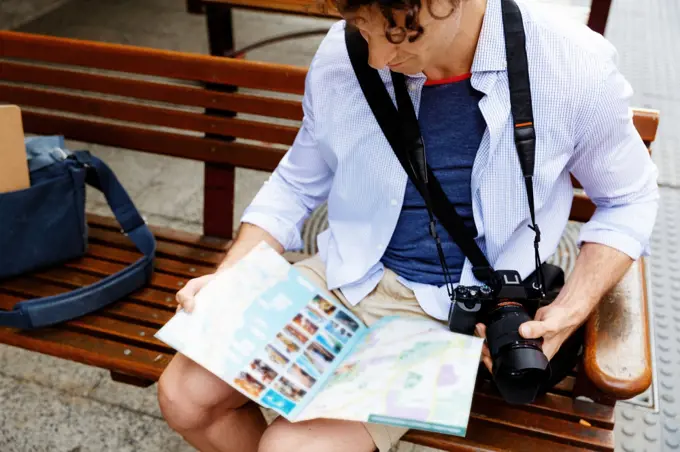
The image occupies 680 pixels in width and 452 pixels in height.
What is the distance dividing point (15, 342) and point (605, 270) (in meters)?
1.56

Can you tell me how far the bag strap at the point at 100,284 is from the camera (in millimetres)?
2033

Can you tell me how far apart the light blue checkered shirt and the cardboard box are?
2.48 feet

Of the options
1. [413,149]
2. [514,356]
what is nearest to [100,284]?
[413,149]

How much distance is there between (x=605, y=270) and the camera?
5.54 ft

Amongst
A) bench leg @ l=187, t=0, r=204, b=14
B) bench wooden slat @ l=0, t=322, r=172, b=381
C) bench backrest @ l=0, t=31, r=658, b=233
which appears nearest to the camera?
bench wooden slat @ l=0, t=322, r=172, b=381

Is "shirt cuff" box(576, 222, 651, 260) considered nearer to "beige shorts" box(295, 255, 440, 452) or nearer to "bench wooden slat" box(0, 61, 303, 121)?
"beige shorts" box(295, 255, 440, 452)

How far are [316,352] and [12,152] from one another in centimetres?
112

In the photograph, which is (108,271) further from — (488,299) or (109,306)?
(488,299)

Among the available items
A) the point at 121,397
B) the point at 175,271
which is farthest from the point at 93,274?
the point at 121,397

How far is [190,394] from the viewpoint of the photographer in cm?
170

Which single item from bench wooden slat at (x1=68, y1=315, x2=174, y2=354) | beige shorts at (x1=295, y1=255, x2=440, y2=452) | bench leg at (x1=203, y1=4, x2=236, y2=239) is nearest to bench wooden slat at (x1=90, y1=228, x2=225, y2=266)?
bench leg at (x1=203, y1=4, x2=236, y2=239)

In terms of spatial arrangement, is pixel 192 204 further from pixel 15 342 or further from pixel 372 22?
pixel 372 22

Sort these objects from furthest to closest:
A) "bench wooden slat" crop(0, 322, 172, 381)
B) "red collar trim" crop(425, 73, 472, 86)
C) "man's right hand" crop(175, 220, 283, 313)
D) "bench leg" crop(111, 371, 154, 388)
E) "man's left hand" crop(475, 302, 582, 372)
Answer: "bench leg" crop(111, 371, 154, 388)
"bench wooden slat" crop(0, 322, 172, 381)
"man's right hand" crop(175, 220, 283, 313)
"red collar trim" crop(425, 73, 472, 86)
"man's left hand" crop(475, 302, 582, 372)

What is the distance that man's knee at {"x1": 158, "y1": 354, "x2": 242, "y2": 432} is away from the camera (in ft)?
5.56
